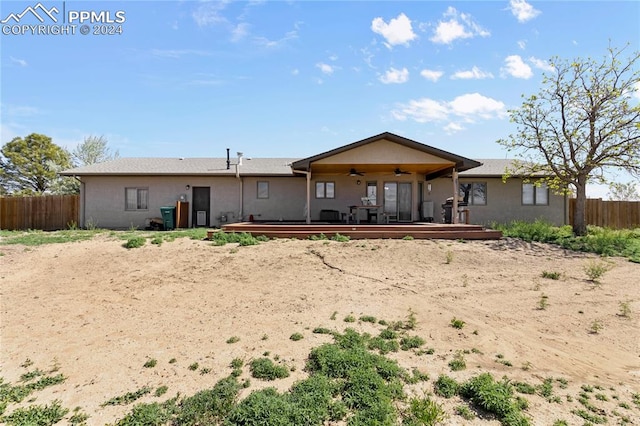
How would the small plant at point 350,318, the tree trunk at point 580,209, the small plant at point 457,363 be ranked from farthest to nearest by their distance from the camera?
the tree trunk at point 580,209 → the small plant at point 350,318 → the small plant at point 457,363

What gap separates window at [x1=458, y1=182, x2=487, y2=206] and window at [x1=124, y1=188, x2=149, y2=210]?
Answer: 49.6ft

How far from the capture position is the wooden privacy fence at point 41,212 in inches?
586

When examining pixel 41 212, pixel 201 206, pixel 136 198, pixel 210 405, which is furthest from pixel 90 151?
pixel 210 405

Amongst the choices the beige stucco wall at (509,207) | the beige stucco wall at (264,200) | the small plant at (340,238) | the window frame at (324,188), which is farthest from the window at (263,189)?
the beige stucco wall at (509,207)

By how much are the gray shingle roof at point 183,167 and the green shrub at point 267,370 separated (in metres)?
10.4

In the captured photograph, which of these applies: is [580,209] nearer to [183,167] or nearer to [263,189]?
[263,189]

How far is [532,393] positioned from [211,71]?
1070 centimetres

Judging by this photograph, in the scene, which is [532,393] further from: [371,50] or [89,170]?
[89,170]

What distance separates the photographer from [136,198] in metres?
Result: 14.9

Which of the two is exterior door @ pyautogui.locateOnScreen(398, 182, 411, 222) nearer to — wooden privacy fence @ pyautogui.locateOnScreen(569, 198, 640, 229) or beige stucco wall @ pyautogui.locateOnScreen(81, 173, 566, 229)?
beige stucco wall @ pyautogui.locateOnScreen(81, 173, 566, 229)

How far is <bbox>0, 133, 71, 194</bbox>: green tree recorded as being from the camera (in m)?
26.9

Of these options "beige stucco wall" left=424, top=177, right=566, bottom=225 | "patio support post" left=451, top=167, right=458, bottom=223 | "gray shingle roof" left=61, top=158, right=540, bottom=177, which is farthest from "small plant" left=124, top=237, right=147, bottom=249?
"beige stucco wall" left=424, top=177, right=566, bottom=225

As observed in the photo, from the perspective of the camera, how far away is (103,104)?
13.4 m

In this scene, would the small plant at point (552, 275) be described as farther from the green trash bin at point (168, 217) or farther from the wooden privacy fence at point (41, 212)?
the wooden privacy fence at point (41, 212)
